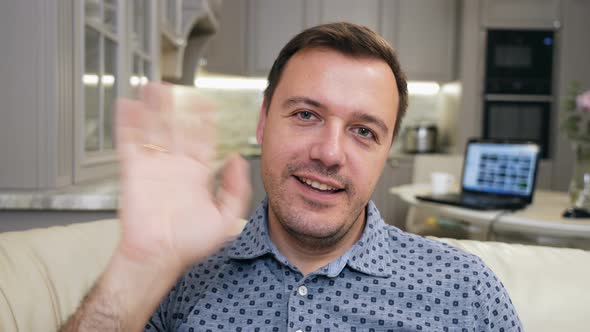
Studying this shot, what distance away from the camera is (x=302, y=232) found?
947 mm

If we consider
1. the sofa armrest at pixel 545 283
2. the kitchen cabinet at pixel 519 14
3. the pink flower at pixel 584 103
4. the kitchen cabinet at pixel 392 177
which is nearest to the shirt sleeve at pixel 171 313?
the sofa armrest at pixel 545 283

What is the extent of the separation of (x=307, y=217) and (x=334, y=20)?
4156 mm

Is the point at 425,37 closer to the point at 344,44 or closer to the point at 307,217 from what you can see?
the point at 344,44

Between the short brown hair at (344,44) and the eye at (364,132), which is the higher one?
the short brown hair at (344,44)

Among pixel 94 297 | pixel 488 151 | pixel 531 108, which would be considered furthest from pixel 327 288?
pixel 531 108

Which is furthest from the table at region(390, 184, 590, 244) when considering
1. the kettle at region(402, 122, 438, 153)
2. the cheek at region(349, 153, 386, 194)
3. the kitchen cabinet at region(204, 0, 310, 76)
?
the kitchen cabinet at region(204, 0, 310, 76)

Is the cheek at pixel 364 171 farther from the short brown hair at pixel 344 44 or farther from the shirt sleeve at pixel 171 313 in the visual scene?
the shirt sleeve at pixel 171 313

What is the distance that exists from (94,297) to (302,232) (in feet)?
1.19

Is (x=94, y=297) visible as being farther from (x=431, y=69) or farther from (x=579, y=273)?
(x=431, y=69)

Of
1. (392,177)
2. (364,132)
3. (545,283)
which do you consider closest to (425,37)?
(392,177)

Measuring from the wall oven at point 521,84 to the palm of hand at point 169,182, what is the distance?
413 centimetres

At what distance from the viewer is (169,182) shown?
2.31 feet

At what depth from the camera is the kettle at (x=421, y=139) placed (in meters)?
4.78

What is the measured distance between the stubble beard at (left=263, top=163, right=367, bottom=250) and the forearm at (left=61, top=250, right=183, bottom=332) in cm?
27
